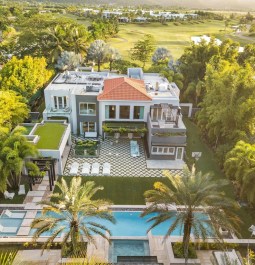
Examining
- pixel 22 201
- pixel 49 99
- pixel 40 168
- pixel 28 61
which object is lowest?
pixel 22 201

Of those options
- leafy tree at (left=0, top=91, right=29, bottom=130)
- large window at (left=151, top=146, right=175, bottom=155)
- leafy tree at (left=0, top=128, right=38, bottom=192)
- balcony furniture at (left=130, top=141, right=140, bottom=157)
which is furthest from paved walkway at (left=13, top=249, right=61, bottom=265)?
large window at (left=151, top=146, right=175, bottom=155)

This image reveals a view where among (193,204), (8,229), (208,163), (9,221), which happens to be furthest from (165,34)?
(193,204)

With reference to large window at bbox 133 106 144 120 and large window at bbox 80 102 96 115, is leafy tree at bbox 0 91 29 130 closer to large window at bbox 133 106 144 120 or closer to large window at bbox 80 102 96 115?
large window at bbox 80 102 96 115

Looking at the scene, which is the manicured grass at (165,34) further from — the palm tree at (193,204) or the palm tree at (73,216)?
the palm tree at (73,216)

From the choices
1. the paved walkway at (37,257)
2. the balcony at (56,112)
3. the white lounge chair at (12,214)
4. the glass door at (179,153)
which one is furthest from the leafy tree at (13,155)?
the glass door at (179,153)

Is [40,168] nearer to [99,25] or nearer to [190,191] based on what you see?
[190,191]

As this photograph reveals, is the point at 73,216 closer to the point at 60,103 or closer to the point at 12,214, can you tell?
the point at 12,214

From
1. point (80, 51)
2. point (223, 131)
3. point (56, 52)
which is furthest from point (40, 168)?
point (80, 51)
